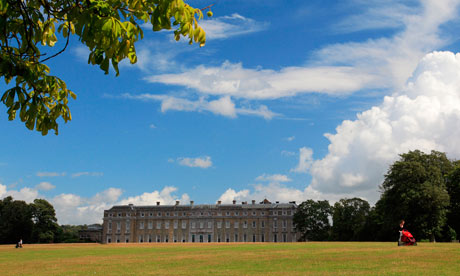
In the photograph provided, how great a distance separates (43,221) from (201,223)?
41634mm

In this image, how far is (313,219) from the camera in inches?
4050

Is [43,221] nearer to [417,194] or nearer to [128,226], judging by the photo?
[128,226]

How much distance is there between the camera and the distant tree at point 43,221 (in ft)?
317

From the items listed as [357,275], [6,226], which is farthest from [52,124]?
[6,226]

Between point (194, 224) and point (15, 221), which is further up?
point (15, 221)

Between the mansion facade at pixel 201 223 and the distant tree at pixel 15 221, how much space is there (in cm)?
3068

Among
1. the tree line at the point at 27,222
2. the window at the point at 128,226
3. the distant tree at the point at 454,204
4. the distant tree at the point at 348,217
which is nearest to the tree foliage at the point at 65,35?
the distant tree at the point at 454,204

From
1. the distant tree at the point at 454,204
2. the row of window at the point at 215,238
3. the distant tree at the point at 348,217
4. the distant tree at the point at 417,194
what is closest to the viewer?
the distant tree at the point at 417,194

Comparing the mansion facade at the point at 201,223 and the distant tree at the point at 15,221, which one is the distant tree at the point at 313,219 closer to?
the mansion facade at the point at 201,223

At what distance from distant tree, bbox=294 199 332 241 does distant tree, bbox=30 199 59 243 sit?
182 ft

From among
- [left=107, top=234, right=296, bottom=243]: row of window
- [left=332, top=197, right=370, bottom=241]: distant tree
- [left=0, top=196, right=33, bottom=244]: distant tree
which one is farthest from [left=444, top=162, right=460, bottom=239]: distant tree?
[left=0, top=196, right=33, bottom=244]: distant tree

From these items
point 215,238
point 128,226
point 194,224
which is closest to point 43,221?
point 128,226

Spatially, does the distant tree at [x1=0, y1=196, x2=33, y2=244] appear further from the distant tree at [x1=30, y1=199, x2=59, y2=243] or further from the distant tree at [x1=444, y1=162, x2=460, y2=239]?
the distant tree at [x1=444, y1=162, x2=460, y2=239]

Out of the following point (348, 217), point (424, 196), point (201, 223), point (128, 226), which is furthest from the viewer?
Result: point (128, 226)
